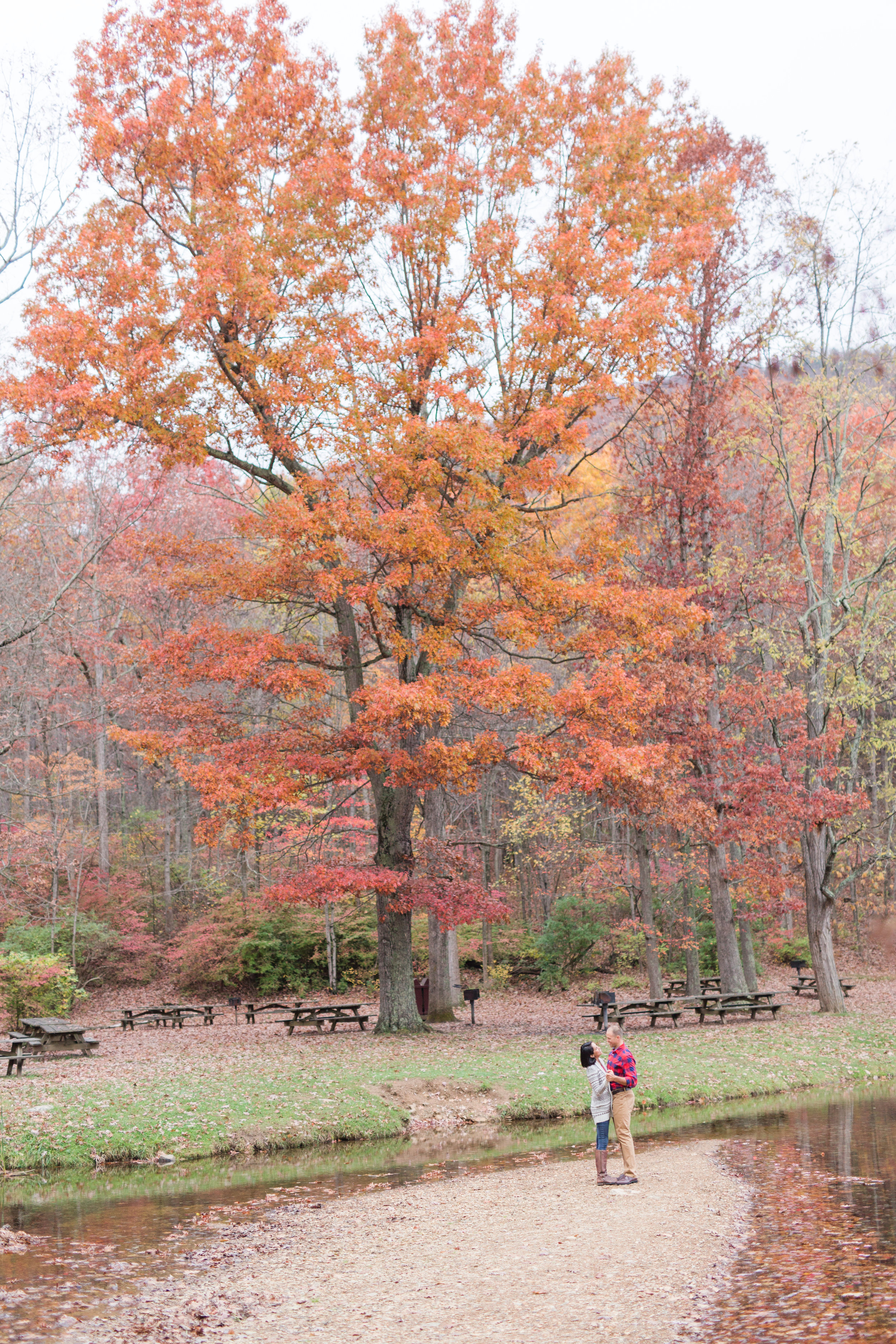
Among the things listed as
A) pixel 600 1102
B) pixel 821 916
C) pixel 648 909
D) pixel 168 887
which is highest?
pixel 168 887

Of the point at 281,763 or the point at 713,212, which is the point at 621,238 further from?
the point at 281,763

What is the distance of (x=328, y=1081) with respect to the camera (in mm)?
13062

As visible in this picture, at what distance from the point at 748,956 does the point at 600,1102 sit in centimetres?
1735

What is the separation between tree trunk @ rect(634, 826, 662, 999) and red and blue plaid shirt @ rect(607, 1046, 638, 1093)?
12.3 meters

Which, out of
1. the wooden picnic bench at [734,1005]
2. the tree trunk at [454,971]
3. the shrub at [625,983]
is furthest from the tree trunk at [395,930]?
the shrub at [625,983]

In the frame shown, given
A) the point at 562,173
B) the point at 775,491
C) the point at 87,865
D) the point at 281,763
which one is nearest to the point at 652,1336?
the point at 281,763

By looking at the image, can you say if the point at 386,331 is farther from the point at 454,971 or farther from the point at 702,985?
the point at 702,985

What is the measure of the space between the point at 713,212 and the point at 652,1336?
1760 cm

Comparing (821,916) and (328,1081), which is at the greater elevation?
(821,916)

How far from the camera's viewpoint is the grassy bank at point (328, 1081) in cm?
1069

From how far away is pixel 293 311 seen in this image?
1711 centimetres

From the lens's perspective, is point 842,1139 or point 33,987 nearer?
point 842,1139

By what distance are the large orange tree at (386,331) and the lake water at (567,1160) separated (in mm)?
5411

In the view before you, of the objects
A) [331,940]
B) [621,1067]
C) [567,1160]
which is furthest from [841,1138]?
[331,940]
